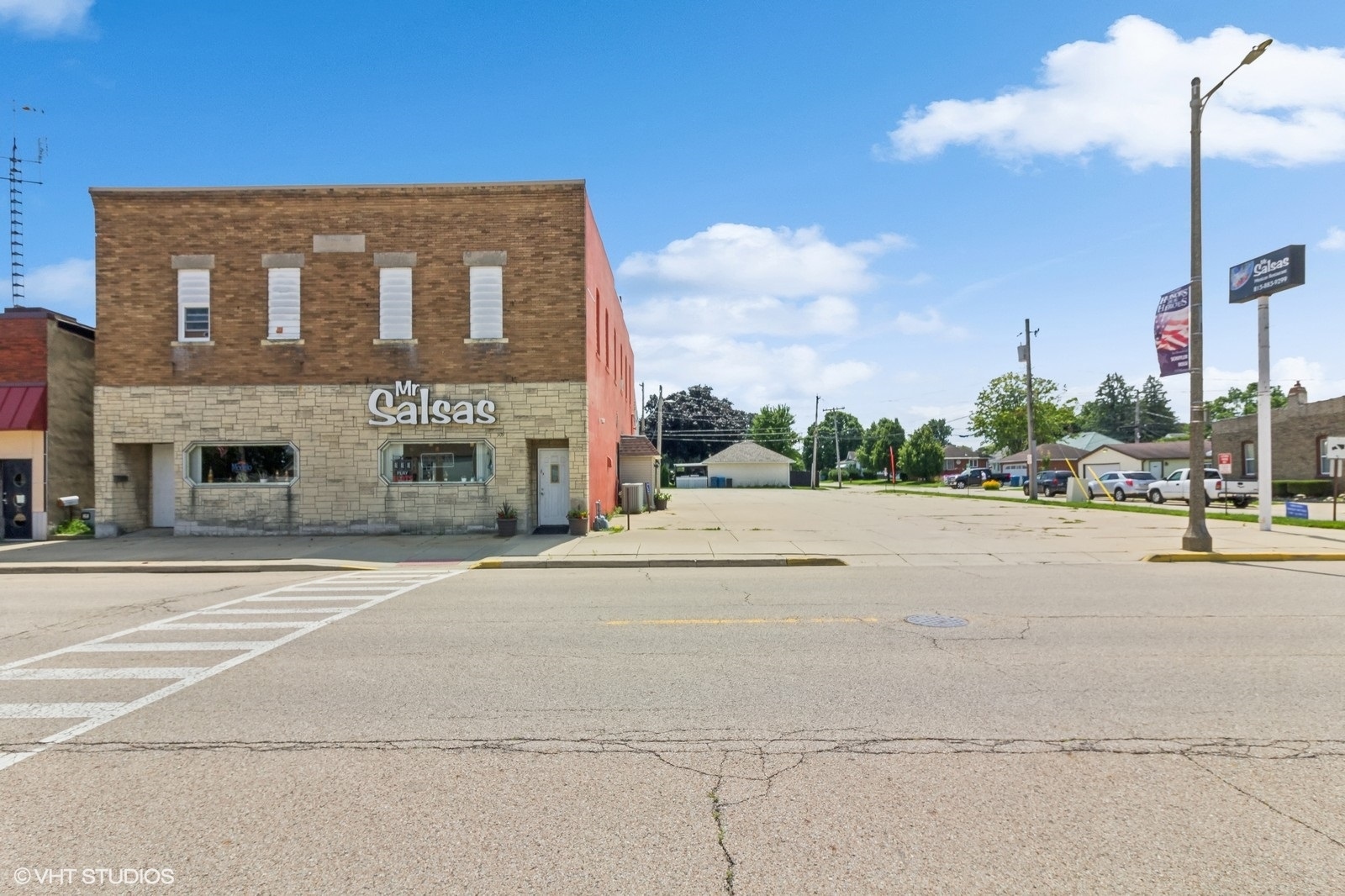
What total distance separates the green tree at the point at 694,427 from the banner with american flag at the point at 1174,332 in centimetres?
7879

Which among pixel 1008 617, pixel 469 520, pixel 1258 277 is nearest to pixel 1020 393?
pixel 1258 277

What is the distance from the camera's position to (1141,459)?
5575 cm

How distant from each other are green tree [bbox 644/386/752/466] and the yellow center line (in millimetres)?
85514

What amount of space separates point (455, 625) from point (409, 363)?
1226 cm

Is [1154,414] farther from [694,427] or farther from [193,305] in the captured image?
[193,305]

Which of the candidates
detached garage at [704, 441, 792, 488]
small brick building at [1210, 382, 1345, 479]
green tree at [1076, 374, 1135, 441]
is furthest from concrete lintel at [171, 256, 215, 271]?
green tree at [1076, 374, 1135, 441]

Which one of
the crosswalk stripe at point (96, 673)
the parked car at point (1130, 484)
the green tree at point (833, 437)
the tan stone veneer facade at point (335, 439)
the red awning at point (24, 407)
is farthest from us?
the green tree at point (833, 437)

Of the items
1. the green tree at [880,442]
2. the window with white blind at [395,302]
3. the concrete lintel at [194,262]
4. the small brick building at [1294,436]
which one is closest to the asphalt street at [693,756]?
the window with white blind at [395,302]

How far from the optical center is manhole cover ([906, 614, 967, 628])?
27.1 feet

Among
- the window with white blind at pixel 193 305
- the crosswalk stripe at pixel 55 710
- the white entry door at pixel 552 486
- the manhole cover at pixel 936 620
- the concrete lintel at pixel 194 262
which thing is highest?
the concrete lintel at pixel 194 262

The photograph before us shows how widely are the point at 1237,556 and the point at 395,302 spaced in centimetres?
1948

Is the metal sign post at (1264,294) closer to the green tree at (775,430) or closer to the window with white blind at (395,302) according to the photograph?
the window with white blind at (395,302)

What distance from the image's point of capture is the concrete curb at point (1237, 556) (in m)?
14.3

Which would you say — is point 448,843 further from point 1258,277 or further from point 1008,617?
point 1258,277
